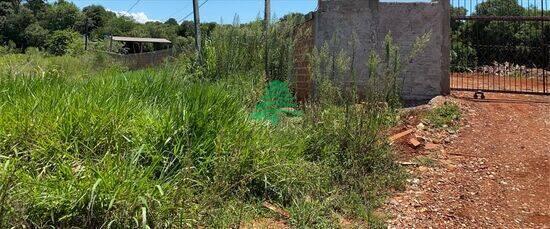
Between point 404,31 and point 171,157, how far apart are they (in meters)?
5.38

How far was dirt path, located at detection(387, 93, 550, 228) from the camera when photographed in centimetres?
409

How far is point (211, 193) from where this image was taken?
3.43 m

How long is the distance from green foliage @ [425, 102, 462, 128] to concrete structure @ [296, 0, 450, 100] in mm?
732

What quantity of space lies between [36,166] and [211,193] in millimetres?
1148

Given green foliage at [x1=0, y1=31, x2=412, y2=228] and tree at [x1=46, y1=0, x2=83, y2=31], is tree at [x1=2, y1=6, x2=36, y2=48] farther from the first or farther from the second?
green foliage at [x1=0, y1=31, x2=412, y2=228]

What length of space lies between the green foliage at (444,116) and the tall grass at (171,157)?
5.31 feet

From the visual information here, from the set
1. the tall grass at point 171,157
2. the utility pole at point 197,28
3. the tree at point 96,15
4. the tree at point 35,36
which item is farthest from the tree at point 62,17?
the tall grass at point 171,157

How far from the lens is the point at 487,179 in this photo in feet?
16.4

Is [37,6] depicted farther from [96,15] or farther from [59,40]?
[59,40]

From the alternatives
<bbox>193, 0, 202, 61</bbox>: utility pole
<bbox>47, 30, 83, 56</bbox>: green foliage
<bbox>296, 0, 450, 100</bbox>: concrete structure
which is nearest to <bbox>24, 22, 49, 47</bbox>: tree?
<bbox>47, 30, 83, 56</bbox>: green foliage

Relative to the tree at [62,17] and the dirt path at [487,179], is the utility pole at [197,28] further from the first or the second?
the tree at [62,17]

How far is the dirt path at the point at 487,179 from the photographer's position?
409 cm

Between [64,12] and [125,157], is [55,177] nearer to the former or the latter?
[125,157]

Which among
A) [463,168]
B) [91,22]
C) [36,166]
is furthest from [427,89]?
[91,22]
